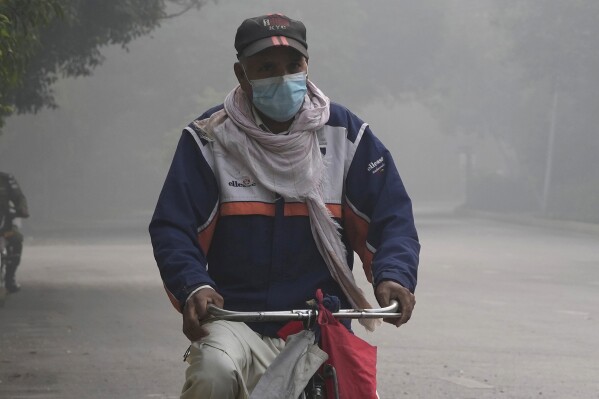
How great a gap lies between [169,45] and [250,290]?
5575 centimetres

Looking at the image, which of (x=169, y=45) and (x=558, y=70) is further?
(x=169, y=45)

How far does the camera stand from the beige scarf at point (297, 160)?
4074 mm

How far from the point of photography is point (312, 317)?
3.66 m

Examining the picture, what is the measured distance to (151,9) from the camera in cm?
2045

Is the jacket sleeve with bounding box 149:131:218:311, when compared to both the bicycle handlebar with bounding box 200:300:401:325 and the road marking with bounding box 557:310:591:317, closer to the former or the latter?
the bicycle handlebar with bounding box 200:300:401:325

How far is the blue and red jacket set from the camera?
4008 mm

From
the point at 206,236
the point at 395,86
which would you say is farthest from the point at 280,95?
the point at 395,86

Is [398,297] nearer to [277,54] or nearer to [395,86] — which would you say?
[277,54]

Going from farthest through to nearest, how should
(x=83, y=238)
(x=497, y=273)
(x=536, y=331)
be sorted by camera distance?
(x=83, y=238)
(x=497, y=273)
(x=536, y=331)

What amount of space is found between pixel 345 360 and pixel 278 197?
2.24 ft

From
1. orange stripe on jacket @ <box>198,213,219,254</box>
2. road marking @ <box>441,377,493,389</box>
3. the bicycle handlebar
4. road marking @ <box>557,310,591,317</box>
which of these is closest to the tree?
road marking @ <box>557,310,591,317</box>

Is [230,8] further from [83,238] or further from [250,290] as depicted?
[250,290]

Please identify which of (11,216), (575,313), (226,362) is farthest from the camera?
(11,216)

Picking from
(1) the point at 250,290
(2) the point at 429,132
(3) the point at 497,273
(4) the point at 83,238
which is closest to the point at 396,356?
(1) the point at 250,290
